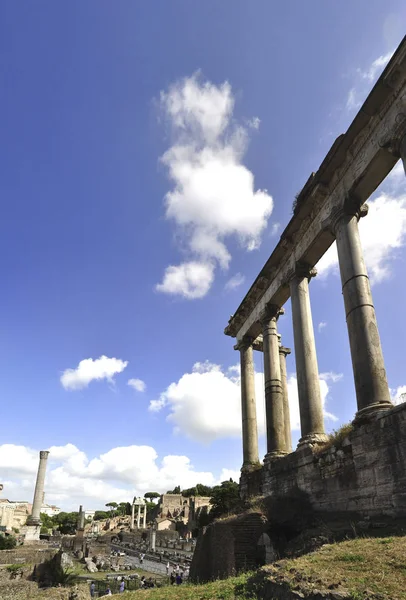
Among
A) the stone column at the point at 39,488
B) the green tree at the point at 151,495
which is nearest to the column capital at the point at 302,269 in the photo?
the stone column at the point at 39,488

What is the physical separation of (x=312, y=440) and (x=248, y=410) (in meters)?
7.29

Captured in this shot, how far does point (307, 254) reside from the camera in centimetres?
1552

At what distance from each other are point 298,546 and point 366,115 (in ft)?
36.9

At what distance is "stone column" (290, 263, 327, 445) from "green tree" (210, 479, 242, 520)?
4.09 meters

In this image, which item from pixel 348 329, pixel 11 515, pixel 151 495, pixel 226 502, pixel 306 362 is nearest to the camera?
pixel 348 329

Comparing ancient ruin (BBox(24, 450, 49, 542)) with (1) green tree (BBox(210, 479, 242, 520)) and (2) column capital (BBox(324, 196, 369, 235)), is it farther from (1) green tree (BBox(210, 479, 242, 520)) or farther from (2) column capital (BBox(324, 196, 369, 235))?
(2) column capital (BBox(324, 196, 369, 235))

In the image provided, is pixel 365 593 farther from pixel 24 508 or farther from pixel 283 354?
pixel 24 508

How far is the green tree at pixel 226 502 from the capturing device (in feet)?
52.4

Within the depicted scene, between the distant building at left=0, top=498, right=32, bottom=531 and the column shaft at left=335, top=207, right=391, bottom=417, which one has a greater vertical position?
the column shaft at left=335, top=207, right=391, bottom=417

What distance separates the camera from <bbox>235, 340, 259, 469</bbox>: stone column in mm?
18938

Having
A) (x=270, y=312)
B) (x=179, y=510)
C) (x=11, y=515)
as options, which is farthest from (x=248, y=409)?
(x=11, y=515)

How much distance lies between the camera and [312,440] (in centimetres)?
1262

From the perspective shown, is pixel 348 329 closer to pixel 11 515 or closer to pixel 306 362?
pixel 306 362

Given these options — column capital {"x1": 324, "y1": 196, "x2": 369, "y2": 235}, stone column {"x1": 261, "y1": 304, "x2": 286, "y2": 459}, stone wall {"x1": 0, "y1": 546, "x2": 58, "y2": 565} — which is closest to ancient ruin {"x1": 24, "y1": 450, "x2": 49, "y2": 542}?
stone wall {"x1": 0, "y1": 546, "x2": 58, "y2": 565}
